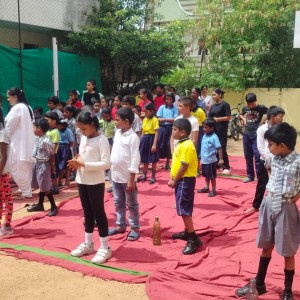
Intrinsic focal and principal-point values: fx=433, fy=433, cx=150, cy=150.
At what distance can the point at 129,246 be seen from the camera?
15.7 ft

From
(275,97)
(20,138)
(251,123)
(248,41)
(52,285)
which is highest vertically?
(248,41)

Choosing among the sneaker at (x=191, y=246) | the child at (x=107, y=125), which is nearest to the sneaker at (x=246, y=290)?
the sneaker at (x=191, y=246)

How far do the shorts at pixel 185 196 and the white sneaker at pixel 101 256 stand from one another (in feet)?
2.77

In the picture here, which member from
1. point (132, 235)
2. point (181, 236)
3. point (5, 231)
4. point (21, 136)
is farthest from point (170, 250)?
point (21, 136)

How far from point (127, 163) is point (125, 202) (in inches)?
22.3

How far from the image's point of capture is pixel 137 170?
482cm

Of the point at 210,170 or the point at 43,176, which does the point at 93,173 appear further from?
the point at 210,170

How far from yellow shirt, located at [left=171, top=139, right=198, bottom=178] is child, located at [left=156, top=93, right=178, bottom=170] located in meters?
3.71

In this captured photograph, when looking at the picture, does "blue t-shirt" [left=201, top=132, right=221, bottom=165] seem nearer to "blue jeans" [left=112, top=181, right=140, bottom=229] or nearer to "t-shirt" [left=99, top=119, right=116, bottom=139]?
"t-shirt" [left=99, top=119, right=116, bottom=139]

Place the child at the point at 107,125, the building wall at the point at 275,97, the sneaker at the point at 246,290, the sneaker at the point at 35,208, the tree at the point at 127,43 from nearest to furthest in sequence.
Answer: the sneaker at the point at 246,290 < the sneaker at the point at 35,208 < the child at the point at 107,125 < the tree at the point at 127,43 < the building wall at the point at 275,97

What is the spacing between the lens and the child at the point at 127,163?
15.9ft

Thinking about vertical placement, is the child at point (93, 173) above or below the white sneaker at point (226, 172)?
above

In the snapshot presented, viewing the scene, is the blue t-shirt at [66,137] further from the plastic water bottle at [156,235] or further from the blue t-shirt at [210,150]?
the plastic water bottle at [156,235]

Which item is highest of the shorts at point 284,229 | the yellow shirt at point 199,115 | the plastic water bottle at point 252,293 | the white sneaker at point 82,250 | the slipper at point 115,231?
the yellow shirt at point 199,115
